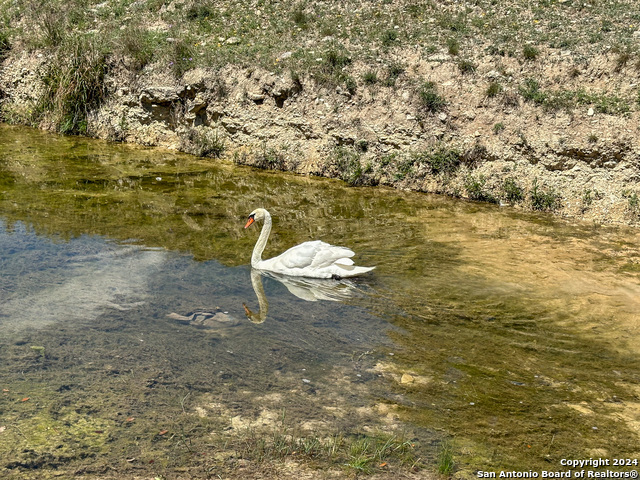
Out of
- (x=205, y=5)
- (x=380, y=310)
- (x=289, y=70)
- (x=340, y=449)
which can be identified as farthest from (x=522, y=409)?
(x=205, y=5)

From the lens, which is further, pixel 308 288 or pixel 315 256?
pixel 315 256

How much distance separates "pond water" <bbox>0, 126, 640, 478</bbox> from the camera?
A: 471 cm

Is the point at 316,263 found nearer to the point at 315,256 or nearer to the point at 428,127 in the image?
the point at 315,256

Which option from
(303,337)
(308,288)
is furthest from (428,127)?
(303,337)

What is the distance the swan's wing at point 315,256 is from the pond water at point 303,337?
0.92 feet

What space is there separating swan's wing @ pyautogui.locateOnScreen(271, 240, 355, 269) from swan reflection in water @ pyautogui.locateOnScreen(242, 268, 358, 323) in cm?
19

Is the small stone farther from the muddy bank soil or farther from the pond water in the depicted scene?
the muddy bank soil

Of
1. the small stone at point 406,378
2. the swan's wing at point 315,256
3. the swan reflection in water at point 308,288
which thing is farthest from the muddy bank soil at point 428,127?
the small stone at point 406,378

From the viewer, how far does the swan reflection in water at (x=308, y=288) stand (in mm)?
7650

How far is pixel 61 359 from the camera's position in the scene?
5.66 metres

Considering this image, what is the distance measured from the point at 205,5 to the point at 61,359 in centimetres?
1470

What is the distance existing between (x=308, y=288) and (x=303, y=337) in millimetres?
1602

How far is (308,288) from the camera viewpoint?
8062 millimetres

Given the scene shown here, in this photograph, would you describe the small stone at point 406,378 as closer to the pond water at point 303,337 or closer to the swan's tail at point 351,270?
the pond water at point 303,337
